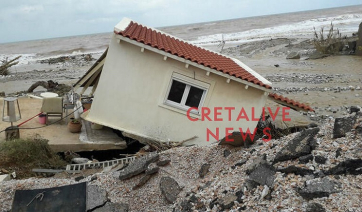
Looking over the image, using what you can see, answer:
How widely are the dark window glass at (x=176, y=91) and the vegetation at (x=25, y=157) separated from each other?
12.7ft

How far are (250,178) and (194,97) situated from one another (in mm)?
5108

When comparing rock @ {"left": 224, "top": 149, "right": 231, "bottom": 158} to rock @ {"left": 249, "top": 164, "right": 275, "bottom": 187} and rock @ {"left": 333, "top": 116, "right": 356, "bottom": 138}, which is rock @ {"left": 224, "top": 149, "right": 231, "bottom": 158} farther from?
rock @ {"left": 333, "top": 116, "right": 356, "bottom": 138}

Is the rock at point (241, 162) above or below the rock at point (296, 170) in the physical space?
below

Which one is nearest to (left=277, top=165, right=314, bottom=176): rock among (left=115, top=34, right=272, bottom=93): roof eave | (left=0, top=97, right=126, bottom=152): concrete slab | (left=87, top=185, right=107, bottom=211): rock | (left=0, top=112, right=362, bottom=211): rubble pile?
(left=0, top=112, right=362, bottom=211): rubble pile

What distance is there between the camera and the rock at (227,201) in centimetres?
Result: 513

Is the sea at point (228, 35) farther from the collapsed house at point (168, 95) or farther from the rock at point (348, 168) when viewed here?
the rock at point (348, 168)

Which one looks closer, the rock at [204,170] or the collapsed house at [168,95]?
the rock at [204,170]

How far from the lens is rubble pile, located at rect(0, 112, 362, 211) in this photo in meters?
4.73

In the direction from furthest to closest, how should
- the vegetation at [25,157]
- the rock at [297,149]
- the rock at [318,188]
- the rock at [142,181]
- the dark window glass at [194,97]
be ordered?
the dark window glass at [194,97]
the vegetation at [25,157]
the rock at [142,181]
the rock at [297,149]
the rock at [318,188]

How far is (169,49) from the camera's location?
970cm

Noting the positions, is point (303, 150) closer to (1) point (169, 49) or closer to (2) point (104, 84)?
(1) point (169, 49)

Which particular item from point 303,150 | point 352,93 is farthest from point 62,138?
point 352,93

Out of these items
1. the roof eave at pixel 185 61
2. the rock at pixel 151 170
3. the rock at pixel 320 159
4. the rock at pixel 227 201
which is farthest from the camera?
the roof eave at pixel 185 61

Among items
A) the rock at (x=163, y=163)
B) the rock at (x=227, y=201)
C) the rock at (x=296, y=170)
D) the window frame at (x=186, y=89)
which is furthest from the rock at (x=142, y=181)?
the window frame at (x=186, y=89)
